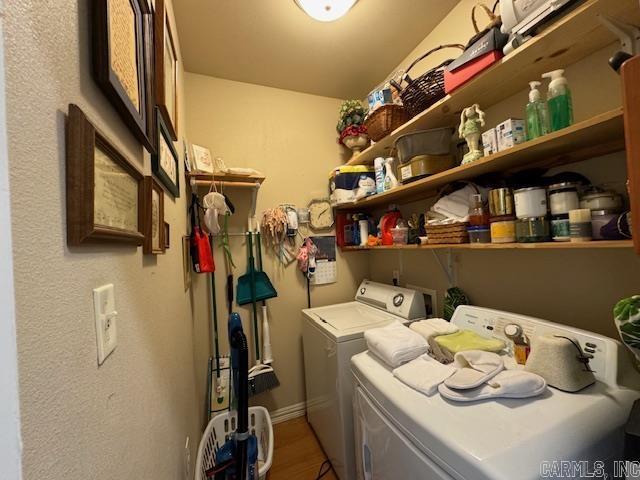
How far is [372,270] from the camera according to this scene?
2.40 metres

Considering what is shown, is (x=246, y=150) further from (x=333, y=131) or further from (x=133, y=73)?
(x=133, y=73)

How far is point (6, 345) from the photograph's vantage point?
0.71 ft

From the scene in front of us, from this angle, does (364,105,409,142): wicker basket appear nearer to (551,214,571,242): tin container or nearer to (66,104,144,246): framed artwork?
(551,214,571,242): tin container

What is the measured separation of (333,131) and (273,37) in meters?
0.87

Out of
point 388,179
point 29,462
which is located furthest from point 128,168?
point 388,179

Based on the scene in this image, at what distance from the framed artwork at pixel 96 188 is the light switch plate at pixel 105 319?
0.29 ft

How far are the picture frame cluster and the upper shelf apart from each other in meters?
1.19

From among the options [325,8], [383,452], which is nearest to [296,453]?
[383,452]

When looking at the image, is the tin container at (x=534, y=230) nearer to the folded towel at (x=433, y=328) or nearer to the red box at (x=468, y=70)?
the folded towel at (x=433, y=328)

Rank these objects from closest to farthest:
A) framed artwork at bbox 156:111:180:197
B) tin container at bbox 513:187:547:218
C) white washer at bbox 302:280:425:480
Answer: framed artwork at bbox 156:111:180:197 < tin container at bbox 513:187:547:218 < white washer at bbox 302:280:425:480

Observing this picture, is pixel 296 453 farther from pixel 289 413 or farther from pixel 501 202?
pixel 501 202

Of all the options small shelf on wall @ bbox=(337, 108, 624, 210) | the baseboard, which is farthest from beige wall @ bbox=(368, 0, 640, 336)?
the baseboard

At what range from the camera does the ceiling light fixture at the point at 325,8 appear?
1.33 meters

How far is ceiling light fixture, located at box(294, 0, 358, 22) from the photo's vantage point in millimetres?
1333
